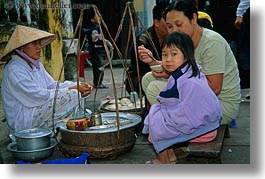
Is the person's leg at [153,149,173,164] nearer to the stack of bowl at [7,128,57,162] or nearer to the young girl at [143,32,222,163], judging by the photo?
the young girl at [143,32,222,163]

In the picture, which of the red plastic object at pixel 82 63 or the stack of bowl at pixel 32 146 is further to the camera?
the red plastic object at pixel 82 63

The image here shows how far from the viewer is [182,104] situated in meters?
2.35

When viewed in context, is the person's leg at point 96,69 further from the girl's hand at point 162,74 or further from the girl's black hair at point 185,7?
the girl's black hair at point 185,7

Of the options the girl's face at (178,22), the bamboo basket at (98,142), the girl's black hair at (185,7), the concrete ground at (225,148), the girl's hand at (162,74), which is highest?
the girl's black hair at (185,7)

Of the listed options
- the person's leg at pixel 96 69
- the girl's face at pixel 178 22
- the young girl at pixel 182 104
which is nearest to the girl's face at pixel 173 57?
the young girl at pixel 182 104

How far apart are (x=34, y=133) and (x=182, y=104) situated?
854 millimetres

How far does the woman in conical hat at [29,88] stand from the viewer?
2855 mm

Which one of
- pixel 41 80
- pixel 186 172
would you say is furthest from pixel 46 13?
pixel 186 172

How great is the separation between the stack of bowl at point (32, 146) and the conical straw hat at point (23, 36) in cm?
51

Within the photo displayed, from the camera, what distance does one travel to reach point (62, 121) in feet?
9.70

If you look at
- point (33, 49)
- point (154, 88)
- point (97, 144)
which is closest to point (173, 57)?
point (154, 88)

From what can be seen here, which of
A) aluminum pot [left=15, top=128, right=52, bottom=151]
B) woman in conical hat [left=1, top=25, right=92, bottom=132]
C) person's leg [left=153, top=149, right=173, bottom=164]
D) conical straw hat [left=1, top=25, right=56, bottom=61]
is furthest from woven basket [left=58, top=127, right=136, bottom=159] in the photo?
conical straw hat [left=1, top=25, right=56, bottom=61]

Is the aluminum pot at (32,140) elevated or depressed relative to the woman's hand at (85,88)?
depressed

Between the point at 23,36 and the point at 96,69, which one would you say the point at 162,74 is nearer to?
the point at 96,69
